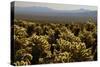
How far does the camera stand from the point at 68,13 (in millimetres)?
3768

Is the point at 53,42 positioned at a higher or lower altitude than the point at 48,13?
lower

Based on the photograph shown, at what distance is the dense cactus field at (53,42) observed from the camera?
3.41m

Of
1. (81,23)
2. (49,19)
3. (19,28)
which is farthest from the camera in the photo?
(81,23)

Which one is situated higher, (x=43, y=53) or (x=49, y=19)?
(x=49, y=19)

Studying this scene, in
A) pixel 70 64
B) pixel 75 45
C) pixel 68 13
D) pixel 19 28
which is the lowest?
pixel 70 64

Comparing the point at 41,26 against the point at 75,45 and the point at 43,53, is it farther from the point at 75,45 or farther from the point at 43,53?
the point at 75,45

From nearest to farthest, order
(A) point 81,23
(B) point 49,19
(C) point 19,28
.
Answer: (C) point 19,28 < (B) point 49,19 < (A) point 81,23

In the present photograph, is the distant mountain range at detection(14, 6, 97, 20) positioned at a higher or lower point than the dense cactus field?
higher

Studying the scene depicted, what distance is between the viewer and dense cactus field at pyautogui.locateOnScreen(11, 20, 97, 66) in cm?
341

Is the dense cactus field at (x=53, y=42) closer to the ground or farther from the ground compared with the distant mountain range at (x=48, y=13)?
closer to the ground

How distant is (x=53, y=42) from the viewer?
3.63 meters

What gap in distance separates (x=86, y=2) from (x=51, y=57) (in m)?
1.11

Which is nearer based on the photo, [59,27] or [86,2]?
[59,27]
